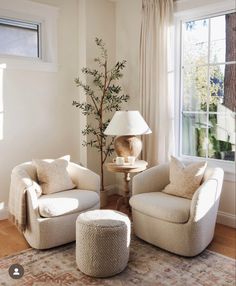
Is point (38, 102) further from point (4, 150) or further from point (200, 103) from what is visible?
point (200, 103)

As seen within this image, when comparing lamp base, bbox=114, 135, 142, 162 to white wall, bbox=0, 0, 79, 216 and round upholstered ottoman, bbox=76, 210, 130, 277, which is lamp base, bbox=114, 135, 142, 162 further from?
round upholstered ottoman, bbox=76, 210, 130, 277

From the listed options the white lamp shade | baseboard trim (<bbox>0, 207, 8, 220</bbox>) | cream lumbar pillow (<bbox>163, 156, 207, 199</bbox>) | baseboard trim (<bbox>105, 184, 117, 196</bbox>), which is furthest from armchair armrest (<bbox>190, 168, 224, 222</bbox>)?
baseboard trim (<bbox>0, 207, 8, 220</bbox>)

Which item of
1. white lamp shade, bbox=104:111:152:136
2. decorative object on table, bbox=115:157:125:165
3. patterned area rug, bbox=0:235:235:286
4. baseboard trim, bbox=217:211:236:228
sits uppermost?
white lamp shade, bbox=104:111:152:136

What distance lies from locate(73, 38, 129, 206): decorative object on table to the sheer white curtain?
14.1 inches

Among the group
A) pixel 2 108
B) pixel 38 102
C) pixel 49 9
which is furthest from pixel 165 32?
pixel 2 108

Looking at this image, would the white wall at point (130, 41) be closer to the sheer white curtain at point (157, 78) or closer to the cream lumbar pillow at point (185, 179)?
the sheer white curtain at point (157, 78)

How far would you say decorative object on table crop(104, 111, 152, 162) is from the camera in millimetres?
3568

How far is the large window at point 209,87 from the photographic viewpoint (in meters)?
3.65

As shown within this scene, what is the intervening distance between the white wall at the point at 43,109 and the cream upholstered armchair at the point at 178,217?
142 cm

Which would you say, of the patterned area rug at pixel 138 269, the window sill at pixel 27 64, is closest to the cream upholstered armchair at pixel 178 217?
the patterned area rug at pixel 138 269

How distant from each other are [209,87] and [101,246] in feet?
7.32

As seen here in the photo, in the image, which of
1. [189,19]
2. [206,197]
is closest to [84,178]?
[206,197]

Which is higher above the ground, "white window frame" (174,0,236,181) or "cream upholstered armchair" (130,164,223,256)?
"white window frame" (174,0,236,181)

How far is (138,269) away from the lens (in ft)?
8.82
